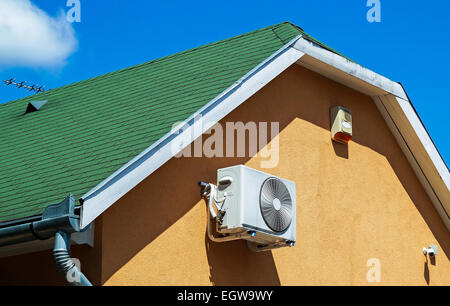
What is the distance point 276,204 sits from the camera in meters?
7.00

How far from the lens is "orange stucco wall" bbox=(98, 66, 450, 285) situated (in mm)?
6703

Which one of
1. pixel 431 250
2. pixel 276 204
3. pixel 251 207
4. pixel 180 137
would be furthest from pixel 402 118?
pixel 180 137

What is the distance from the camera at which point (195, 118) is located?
Result: 6.85 m

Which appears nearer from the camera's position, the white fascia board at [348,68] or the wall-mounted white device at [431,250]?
the white fascia board at [348,68]

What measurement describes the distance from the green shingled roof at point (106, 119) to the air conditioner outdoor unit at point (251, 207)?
0.78 meters

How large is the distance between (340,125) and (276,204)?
7.39ft

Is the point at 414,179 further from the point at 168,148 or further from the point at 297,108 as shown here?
the point at 168,148

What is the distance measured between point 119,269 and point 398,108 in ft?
15.1

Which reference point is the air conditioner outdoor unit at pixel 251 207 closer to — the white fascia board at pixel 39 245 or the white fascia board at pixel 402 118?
the white fascia board at pixel 39 245

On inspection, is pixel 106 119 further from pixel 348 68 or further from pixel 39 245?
pixel 348 68

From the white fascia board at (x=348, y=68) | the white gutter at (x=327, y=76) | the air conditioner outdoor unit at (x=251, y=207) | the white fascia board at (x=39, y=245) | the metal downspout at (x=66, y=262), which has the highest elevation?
the white fascia board at (x=348, y=68)

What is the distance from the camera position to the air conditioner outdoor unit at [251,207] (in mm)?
6766

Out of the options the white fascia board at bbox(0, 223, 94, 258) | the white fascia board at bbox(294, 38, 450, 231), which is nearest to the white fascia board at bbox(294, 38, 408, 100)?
the white fascia board at bbox(294, 38, 450, 231)

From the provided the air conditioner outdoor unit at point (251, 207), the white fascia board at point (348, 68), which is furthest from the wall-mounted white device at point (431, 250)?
the air conditioner outdoor unit at point (251, 207)
